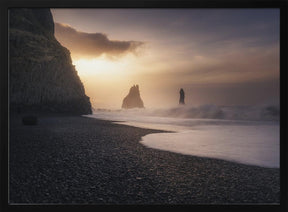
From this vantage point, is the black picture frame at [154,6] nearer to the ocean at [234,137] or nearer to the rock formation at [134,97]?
the ocean at [234,137]

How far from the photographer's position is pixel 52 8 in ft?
16.9

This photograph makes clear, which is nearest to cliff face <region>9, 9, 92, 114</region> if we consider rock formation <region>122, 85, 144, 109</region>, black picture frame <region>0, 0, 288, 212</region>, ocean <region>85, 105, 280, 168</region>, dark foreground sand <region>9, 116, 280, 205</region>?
black picture frame <region>0, 0, 288, 212</region>

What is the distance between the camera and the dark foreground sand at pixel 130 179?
16.1ft

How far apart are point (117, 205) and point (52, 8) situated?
212 inches

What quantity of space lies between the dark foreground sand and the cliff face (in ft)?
6.79

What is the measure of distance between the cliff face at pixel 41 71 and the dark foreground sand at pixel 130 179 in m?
2.07

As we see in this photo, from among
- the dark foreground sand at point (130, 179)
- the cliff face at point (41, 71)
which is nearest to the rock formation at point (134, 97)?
the dark foreground sand at point (130, 179)

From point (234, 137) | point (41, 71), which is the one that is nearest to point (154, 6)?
point (234, 137)

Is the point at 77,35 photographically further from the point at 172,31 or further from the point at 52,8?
the point at 172,31

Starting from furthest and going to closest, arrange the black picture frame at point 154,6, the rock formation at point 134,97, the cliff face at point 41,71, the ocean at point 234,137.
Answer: the cliff face at point 41,71 < the rock formation at point 134,97 < the ocean at point 234,137 < the black picture frame at point 154,6

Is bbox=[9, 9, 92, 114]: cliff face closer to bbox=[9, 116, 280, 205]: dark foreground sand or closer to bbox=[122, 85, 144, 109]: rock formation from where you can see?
bbox=[9, 116, 280, 205]: dark foreground sand

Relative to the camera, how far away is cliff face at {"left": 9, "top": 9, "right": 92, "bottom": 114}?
10.1 m

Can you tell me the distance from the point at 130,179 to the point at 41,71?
14.6m

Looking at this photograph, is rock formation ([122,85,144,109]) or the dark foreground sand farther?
rock formation ([122,85,144,109])
